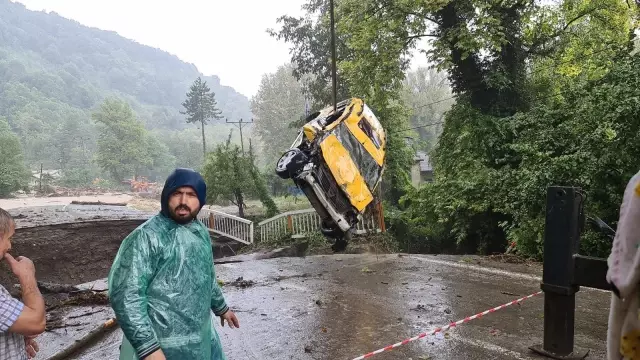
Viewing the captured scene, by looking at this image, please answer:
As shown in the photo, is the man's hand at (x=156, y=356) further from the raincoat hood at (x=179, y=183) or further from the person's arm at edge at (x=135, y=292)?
the raincoat hood at (x=179, y=183)

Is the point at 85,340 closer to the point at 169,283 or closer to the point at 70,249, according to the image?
the point at 169,283

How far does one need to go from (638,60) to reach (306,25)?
16.9m

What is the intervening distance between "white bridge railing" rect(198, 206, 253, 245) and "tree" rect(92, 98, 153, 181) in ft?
143

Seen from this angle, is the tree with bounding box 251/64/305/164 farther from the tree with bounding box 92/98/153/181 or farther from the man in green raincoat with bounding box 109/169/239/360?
the man in green raincoat with bounding box 109/169/239/360

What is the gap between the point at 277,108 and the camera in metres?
53.1

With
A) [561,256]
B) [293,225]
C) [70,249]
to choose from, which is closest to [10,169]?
[70,249]

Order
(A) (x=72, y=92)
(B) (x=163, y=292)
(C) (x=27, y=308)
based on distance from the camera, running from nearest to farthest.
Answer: (C) (x=27, y=308)
(B) (x=163, y=292)
(A) (x=72, y=92)

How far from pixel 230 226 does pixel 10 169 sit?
96.7ft

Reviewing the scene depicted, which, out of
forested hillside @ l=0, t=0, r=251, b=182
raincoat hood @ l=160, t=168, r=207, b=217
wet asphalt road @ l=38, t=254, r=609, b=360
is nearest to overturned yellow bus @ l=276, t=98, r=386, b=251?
wet asphalt road @ l=38, t=254, r=609, b=360

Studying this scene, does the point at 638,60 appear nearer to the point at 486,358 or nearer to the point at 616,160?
the point at 616,160

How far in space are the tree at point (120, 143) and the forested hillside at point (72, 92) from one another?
10.4 feet

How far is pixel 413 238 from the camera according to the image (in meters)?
15.1

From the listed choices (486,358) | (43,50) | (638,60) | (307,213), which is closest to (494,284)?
(486,358)

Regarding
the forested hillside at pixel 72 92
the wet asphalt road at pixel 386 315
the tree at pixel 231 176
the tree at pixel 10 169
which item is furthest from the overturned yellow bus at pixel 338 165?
the forested hillside at pixel 72 92
